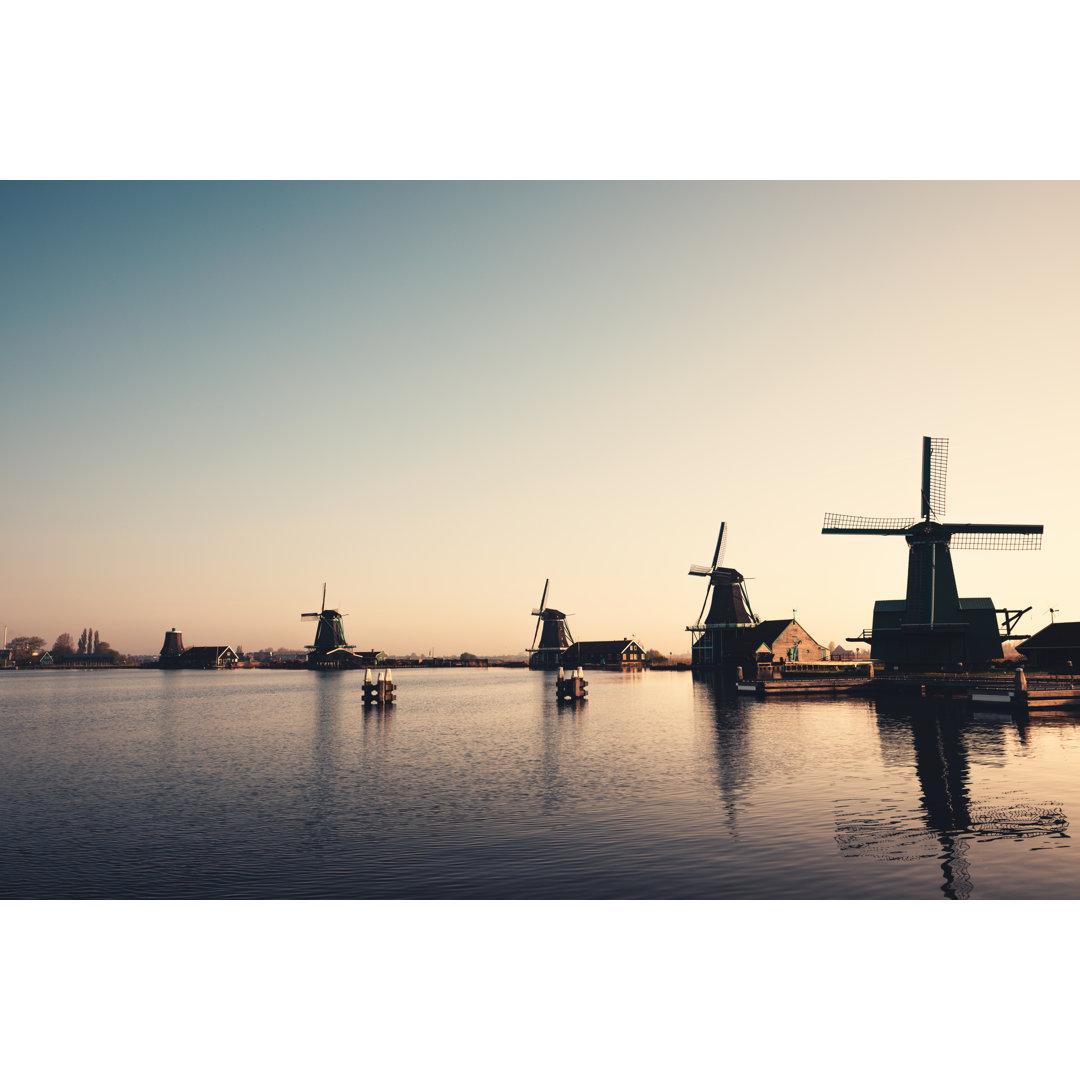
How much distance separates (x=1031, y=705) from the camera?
138 feet

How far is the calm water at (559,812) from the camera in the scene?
1426cm

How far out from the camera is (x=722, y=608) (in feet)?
312

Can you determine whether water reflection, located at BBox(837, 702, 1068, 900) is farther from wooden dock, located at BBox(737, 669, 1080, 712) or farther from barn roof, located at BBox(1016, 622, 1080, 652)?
barn roof, located at BBox(1016, 622, 1080, 652)

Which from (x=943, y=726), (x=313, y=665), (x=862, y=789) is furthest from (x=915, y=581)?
(x=313, y=665)

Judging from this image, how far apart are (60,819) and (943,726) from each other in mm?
36898

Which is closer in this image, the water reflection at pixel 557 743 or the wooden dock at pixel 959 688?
the water reflection at pixel 557 743

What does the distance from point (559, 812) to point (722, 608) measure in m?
78.3

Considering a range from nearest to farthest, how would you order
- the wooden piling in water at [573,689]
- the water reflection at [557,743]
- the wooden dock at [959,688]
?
1. the water reflection at [557,743]
2. the wooden dock at [959,688]
3. the wooden piling in water at [573,689]

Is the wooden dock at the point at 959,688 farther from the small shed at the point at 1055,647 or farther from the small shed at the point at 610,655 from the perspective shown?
the small shed at the point at 610,655

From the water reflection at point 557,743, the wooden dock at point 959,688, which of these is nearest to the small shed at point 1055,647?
the wooden dock at point 959,688

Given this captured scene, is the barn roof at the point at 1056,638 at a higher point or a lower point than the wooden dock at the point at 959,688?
higher

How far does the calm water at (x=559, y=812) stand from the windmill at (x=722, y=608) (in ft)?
171

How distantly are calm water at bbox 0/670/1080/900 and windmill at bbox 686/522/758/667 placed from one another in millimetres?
52159

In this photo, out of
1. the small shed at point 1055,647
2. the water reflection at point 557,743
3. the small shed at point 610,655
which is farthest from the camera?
the small shed at point 610,655
